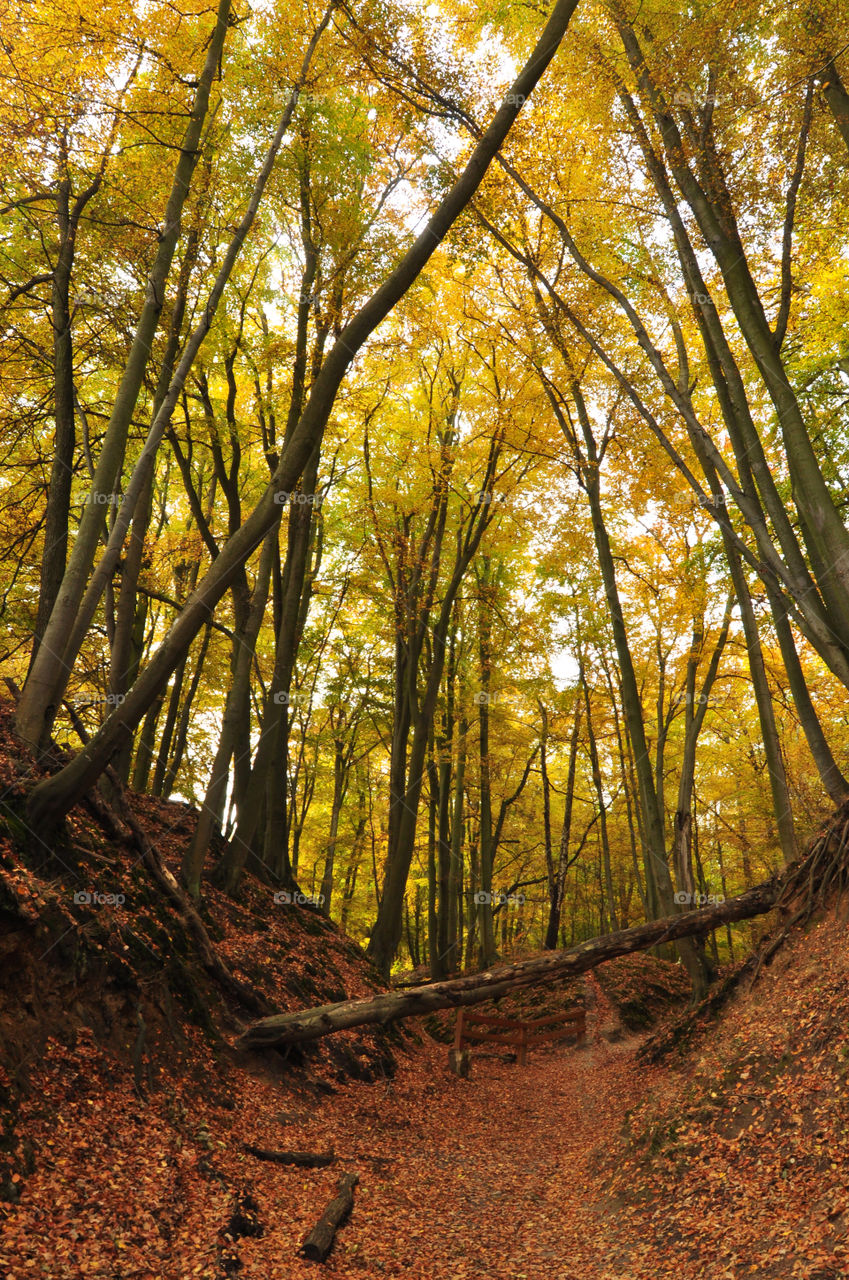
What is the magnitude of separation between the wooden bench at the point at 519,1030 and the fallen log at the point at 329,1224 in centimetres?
579

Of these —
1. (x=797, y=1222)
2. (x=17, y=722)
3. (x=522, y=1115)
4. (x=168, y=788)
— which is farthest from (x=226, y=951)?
(x=168, y=788)

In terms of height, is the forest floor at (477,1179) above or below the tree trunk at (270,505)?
below

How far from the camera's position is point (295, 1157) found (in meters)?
5.39

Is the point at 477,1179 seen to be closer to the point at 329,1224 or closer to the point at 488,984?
the point at 488,984

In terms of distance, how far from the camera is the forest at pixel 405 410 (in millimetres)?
6289

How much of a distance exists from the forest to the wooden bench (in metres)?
0.60

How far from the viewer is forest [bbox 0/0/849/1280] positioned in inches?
248

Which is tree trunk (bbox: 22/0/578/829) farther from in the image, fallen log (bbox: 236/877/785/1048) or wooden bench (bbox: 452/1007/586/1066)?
wooden bench (bbox: 452/1007/586/1066)

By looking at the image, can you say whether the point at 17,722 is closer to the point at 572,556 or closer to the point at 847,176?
the point at 847,176
